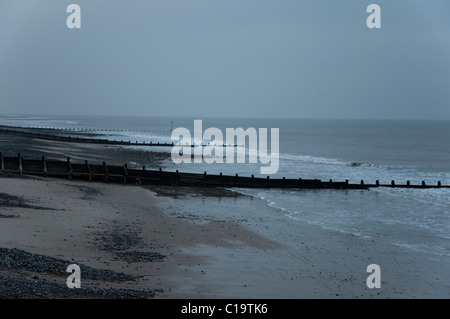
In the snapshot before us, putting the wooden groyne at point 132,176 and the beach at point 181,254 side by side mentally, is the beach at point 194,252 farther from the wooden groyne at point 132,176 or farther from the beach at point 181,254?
the wooden groyne at point 132,176

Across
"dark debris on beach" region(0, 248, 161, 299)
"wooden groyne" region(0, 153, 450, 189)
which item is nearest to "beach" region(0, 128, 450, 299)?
"dark debris on beach" region(0, 248, 161, 299)

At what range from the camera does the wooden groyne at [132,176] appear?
39562 mm

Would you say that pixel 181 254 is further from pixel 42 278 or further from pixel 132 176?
pixel 132 176

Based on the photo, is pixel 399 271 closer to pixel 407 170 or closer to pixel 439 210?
pixel 439 210

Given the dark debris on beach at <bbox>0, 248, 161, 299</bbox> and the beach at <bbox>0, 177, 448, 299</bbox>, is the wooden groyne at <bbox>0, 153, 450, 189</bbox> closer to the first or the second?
the beach at <bbox>0, 177, 448, 299</bbox>

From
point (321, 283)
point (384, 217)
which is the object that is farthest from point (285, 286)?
point (384, 217)

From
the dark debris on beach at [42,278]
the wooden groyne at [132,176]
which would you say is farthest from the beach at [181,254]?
the wooden groyne at [132,176]

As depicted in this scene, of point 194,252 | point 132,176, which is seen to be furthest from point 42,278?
point 132,176

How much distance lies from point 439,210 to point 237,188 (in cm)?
1566

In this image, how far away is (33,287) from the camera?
1413 centimetres

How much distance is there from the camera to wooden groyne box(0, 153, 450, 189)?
39.6 m

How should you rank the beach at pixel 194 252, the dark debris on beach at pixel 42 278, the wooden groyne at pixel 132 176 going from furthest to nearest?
the wooden groyne at pixel 132 176 → the beach at pixel 194 252 → the dark debris on beach at pixel 42 278

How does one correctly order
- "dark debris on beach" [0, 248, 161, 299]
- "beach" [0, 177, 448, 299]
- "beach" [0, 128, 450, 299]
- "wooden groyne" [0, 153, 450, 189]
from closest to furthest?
"dark debris on beach" [0, 248, 161, 299] → "beach" [0, 128, 450, 299] → "beach" [0, 177, 448, 299] → "wooden groyne" [0, 153, 450, 189]

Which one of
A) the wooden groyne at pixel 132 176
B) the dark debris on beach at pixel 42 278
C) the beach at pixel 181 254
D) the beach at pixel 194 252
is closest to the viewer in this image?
the dark debris on beach at pixel 42 278
